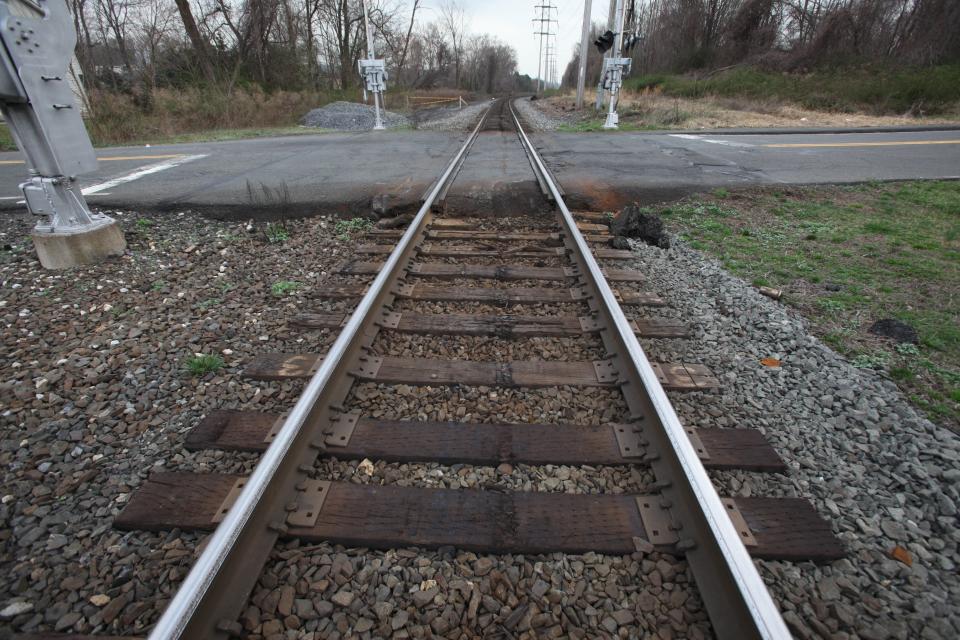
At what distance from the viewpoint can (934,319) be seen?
131 inches

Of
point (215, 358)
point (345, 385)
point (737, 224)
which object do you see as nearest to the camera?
point (345, 385)

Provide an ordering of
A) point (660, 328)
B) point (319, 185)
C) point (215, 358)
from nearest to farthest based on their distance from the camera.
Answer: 1. point (215, 358)
2. point (660, 328)
3. point (319, 185)

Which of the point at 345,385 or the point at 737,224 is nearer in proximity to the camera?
the point at 345,385

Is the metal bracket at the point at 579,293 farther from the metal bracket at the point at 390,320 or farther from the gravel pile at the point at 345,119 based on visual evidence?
the gravel pile at the point at 345,119

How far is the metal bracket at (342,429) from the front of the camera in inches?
85.0

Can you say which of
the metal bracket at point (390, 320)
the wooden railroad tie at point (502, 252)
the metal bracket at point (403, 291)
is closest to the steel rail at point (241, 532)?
the metal bracket at point (390, 320)

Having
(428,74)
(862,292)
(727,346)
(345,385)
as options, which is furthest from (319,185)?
(428,74)

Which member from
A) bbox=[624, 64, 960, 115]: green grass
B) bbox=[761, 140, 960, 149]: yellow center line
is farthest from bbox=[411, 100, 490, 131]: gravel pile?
bbox=[624, 64, 960, 115]: green grass

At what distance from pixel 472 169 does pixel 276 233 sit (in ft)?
11.8

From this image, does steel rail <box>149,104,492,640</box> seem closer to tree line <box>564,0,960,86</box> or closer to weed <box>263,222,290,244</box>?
weed <box>263,222,290,244</box>

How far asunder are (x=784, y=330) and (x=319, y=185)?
5.82 metres

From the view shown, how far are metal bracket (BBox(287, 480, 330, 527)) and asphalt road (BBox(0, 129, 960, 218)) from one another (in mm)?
4321

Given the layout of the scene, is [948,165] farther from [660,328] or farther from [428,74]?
[428,74]

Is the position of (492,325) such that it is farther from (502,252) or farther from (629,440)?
(502,252)
